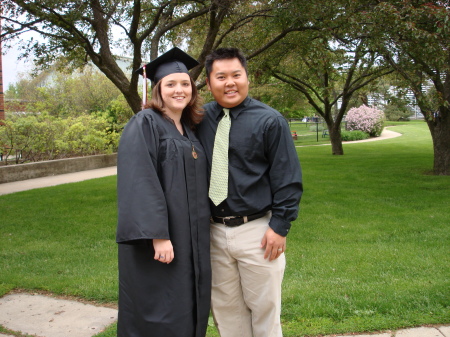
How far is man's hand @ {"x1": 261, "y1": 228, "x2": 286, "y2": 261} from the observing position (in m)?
2.54

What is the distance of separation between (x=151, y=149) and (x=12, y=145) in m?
13.1

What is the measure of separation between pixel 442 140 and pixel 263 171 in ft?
32.9

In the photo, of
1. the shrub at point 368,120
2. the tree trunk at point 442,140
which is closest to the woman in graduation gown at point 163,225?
the tree trunk at point 442,140

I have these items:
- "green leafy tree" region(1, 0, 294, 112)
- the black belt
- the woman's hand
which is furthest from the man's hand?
"green leafy tree" region(1, 0, 294, 112)

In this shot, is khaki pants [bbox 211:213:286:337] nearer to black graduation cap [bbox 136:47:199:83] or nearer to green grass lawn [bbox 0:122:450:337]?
green grass lawn [bbox 0:122:450:337]

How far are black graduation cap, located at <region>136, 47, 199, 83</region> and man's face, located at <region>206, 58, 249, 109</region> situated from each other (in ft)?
0.59

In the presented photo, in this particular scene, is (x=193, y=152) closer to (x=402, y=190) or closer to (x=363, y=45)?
(x=363, y=45)

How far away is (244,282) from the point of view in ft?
8.77

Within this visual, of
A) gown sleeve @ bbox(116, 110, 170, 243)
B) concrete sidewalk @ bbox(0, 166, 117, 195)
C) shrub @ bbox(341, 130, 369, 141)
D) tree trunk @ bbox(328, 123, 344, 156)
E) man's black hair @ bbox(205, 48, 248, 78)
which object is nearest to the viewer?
gown sleeve @ bbox(116, 110, 170, 243)

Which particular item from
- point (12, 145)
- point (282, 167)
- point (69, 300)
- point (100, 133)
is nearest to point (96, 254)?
point (69, 300)

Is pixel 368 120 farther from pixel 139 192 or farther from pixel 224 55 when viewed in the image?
pixel 139 192

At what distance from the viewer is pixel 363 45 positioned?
8.32m

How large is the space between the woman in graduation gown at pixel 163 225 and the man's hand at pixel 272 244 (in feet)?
1.08

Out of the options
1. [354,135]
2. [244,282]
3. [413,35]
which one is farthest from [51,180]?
[354,135]
